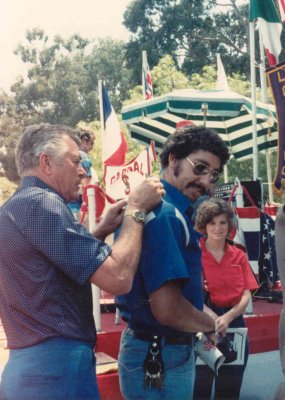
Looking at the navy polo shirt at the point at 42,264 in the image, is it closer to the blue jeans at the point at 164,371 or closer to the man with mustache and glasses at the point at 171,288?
the man with mustache and glasses at the point at 171,288

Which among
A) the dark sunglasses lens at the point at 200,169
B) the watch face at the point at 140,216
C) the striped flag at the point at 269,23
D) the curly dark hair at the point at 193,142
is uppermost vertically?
the striped flag at the point at 269,23

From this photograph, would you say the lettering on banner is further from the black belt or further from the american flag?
the black belt

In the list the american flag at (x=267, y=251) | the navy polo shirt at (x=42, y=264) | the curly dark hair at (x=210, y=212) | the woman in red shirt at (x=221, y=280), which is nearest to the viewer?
the navy polo shirt at (x=42, y=264)

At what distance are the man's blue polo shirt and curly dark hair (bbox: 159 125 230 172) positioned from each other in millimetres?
156

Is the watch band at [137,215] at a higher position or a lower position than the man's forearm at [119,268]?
higher

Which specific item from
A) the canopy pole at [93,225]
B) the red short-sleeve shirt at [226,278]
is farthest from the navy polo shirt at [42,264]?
the canopy pole at [93,225]

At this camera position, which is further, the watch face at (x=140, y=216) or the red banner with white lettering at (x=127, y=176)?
the red banner with white lettering at (x=127, y=176)

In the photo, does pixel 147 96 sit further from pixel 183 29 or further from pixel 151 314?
pixel 183 29

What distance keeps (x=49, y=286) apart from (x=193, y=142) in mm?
919

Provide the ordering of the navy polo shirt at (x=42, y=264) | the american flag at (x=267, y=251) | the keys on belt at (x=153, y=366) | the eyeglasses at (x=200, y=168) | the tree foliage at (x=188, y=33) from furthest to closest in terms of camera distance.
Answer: the tree foliage at (x=188, y=33) < the american flag at (x=267, y=251) < the eyeglasses at (x=200, y=168) < the keys on belt at (x=153, y=366) < the navy polo shirt at (x=42, y=264)

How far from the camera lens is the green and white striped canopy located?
1006cm

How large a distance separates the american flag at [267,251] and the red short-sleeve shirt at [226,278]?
217 cm

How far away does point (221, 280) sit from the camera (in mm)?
4520

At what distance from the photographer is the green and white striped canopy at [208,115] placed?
33.0 ft
